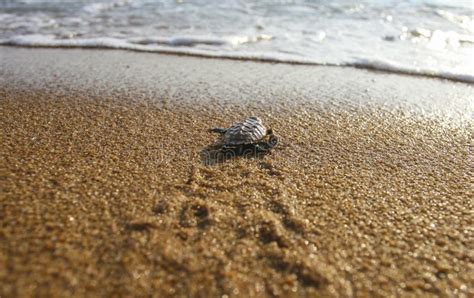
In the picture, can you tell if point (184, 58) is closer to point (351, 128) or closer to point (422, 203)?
point (351, 128)

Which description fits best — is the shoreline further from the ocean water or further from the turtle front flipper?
the turtle front flipper

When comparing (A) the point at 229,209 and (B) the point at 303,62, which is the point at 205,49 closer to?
(B) the point at 303,62

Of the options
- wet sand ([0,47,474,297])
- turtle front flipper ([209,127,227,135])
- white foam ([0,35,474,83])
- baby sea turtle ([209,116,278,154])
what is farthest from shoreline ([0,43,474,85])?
baby sea turtle ([209,116,278,154])

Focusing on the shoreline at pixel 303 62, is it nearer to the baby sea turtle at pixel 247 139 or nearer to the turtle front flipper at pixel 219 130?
A: the turtle front flipper at pixel 219 130

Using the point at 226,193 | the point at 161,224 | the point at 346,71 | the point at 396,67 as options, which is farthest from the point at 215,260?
the point at 396,67

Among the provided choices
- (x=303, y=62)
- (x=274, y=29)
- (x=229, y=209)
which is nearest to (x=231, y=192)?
(x=229, y=209)

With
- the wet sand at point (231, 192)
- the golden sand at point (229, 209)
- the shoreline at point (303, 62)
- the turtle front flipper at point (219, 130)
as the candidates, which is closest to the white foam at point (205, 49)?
the shoreline at point (303, 62)

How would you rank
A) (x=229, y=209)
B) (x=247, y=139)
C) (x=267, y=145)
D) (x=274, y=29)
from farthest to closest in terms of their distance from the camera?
1. (x=274, y=29)
2. (x=267, y=145)
3. (x=247, y=139)
4. (x=229, y=209)
